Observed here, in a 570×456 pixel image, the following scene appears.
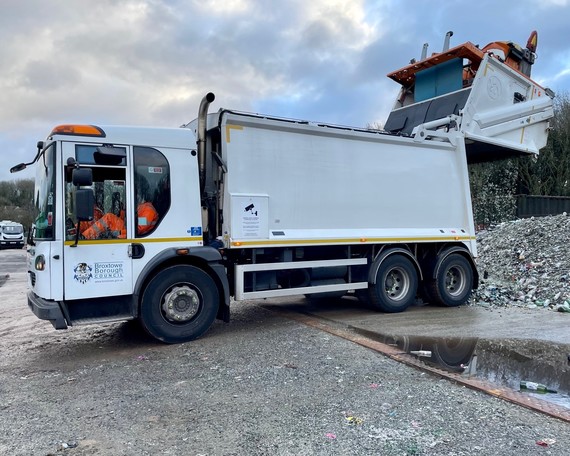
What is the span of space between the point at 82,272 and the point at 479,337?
5014mm

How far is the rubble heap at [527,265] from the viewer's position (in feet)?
29.9

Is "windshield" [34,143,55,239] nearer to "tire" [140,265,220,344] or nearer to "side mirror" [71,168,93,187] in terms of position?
"side mirror" [71,168,93,187]

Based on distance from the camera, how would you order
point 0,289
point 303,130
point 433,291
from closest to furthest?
point 303,130 < point 433,291 < point 0,289

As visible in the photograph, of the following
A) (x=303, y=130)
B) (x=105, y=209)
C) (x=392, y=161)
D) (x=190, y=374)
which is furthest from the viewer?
(x=392, y=161)

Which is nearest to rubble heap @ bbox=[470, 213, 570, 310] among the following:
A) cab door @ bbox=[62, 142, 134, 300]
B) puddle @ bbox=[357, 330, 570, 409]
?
puddle @ bbox=[357, 330, 570, 409]

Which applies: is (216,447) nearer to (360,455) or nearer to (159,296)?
(360,455)

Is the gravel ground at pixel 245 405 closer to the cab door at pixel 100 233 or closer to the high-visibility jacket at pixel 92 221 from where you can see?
the cab door at pixel 100 233

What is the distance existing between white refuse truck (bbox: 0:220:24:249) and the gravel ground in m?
32.8

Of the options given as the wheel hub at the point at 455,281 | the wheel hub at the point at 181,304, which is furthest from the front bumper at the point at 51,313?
the wheel hub at the point at 455,281

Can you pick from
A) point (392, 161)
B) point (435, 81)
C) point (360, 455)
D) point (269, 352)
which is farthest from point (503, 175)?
point (360, 455)

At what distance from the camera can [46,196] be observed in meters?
5.44

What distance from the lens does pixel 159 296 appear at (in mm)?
5656

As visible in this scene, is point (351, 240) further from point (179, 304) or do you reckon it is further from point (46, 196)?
point (46, 196)

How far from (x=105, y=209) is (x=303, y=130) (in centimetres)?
297
